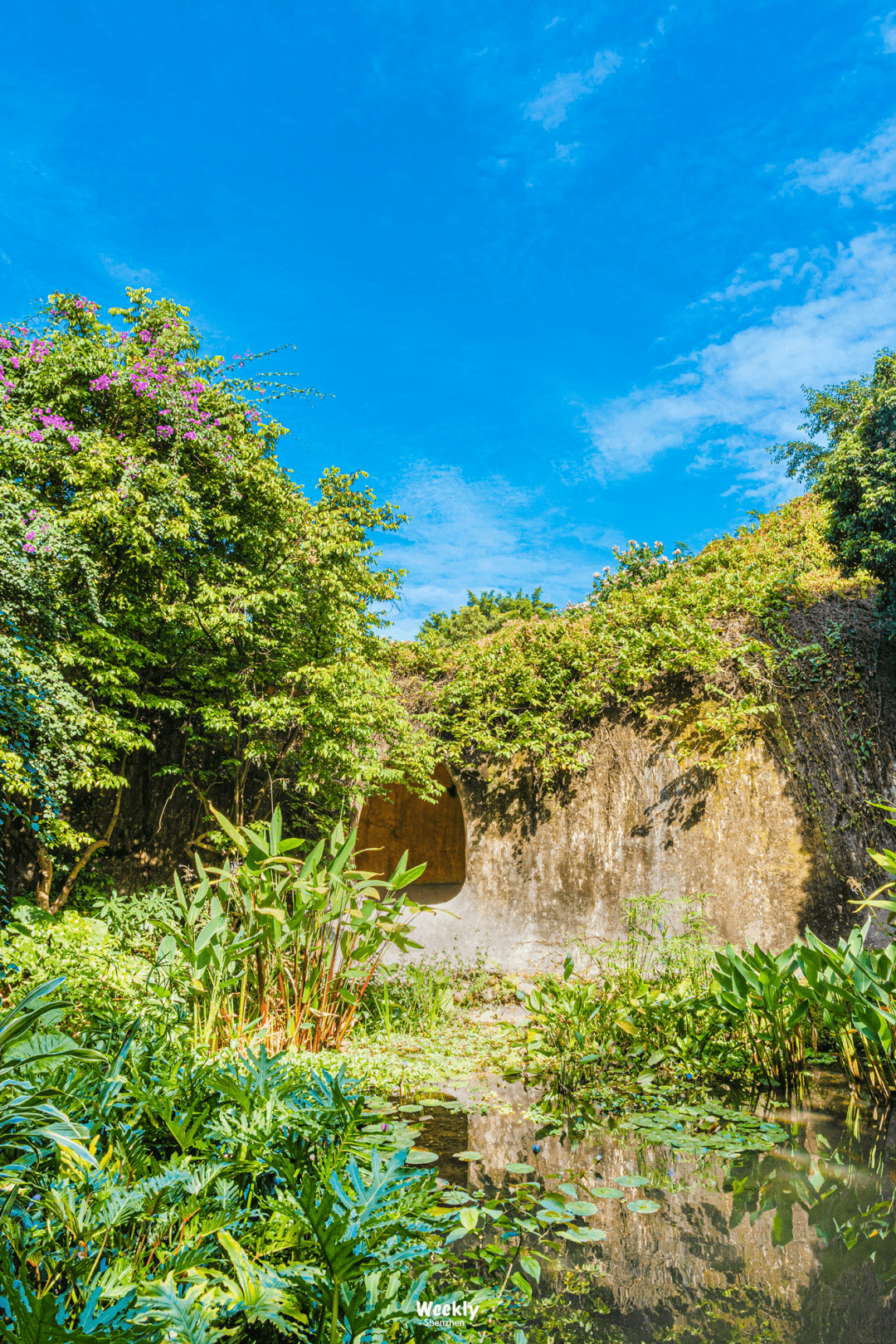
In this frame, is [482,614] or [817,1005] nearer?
[817,1005]

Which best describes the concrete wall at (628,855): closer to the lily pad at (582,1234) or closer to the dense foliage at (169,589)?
the dense foliage at (169,589)

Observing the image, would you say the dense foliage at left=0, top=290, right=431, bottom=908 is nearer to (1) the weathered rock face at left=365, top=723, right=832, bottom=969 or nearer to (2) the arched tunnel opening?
(1) the weathered rock face at left=365, top=723, right=832, bottom=969

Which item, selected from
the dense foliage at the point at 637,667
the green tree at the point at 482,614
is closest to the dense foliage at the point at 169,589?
the dense foliage at the point at 637,667

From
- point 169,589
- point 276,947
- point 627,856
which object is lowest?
point 276,947

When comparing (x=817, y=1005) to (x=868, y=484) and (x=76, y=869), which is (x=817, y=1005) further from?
(x=76, y=869)

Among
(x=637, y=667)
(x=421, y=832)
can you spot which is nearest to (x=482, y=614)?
(x=421, y=832)

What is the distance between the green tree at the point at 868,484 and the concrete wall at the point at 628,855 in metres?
1.77

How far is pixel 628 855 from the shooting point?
582 cm

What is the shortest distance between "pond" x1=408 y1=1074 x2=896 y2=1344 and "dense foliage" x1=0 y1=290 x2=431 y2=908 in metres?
3.48

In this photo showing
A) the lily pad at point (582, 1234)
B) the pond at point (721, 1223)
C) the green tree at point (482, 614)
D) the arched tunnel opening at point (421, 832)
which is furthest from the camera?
the green tree at point (482, 614)

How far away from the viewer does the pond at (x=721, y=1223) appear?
1503 millimetres

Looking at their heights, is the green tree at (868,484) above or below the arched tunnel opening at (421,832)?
above

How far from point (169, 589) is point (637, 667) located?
4183mm

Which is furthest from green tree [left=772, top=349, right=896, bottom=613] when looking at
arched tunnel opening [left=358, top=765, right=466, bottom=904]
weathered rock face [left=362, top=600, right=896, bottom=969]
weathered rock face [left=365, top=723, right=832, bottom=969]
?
arched tunnel opening [left=358, top=765, right=466, bottom=904]
